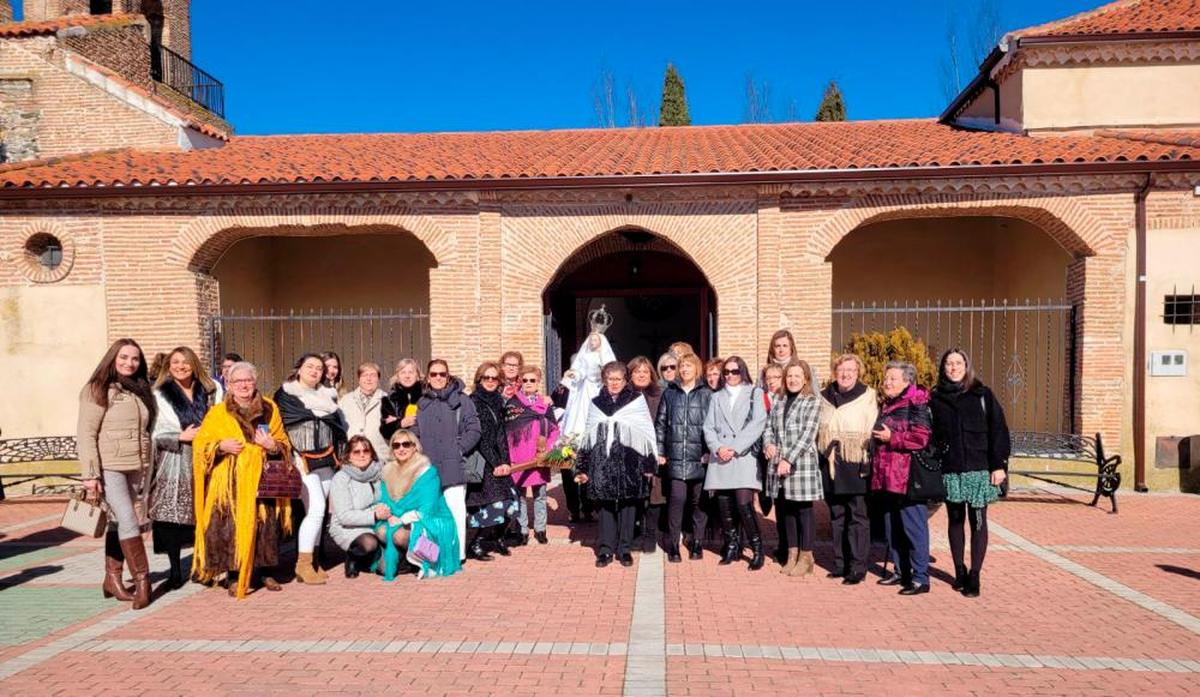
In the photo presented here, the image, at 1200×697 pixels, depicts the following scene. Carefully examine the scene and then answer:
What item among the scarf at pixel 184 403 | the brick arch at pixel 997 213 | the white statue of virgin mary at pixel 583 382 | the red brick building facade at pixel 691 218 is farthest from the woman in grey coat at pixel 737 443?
the brick arch at pixel 997 213

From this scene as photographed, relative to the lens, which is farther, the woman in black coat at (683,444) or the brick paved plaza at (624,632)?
the woman in black coat at (683,444)

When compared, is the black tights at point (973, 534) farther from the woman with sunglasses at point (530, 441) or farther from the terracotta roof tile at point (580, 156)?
the terracotta roof tile at point (580, 156)

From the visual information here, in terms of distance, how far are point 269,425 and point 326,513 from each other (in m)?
0.92

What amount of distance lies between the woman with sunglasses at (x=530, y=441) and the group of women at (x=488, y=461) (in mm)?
20

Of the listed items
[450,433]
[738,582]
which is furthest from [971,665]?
[450,433]

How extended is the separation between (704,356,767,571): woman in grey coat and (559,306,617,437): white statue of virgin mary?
1.08m

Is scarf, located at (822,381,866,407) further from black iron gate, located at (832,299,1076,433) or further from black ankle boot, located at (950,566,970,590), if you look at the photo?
black iron gate, located at (832,299,1076,433)

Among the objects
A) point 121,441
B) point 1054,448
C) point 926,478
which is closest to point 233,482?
point 121,441

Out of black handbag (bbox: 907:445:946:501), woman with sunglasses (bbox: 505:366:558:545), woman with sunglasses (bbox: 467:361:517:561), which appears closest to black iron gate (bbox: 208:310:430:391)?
woman with sunglasses (bbox: 505:366:558:545)

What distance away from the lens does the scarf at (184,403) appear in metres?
5.17

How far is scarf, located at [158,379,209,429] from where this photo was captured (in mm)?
5172

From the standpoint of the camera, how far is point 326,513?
573 centimetres

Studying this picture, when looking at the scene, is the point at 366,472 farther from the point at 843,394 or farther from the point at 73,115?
the point at 73,115

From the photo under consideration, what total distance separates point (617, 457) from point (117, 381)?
11.7 feet
